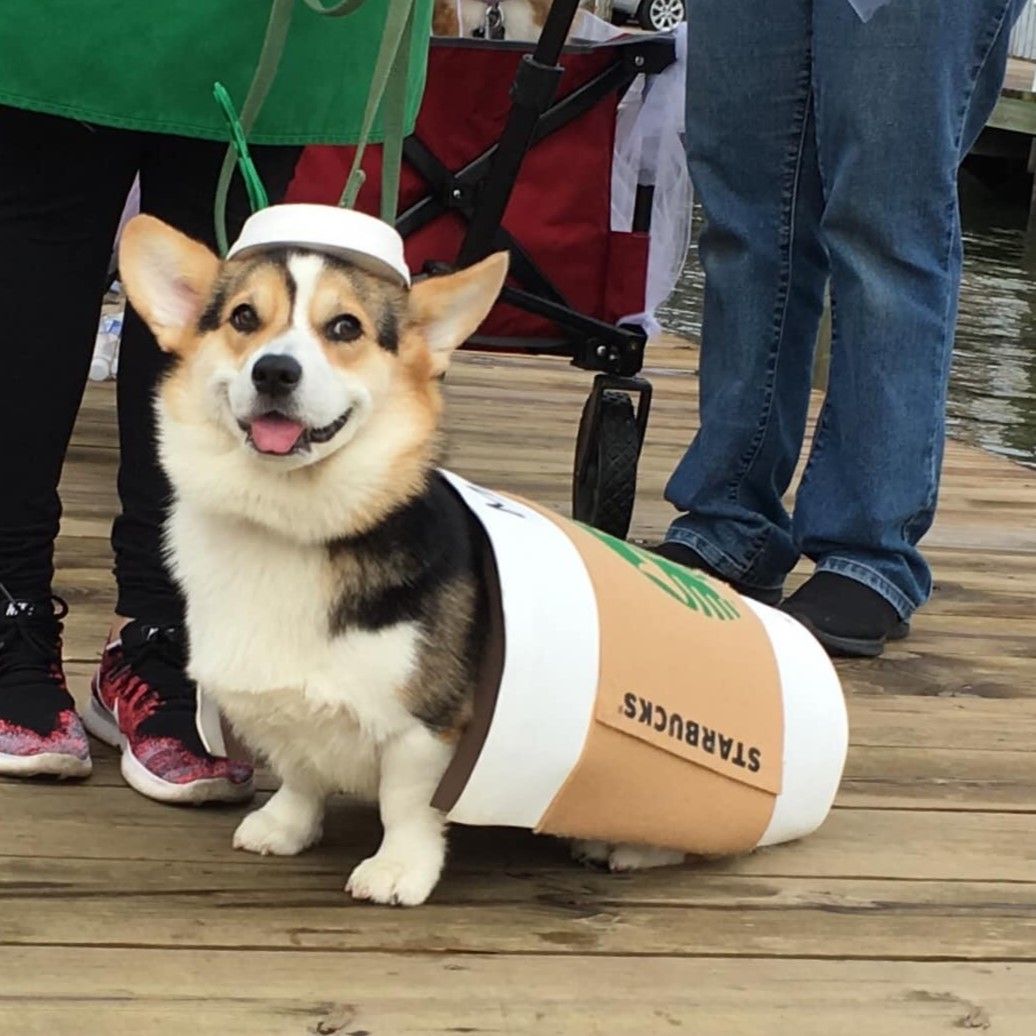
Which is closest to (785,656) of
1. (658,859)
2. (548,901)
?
(658,859)

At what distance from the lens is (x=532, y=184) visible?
10.1 feet

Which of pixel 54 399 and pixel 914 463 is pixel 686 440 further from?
pixel 54 399

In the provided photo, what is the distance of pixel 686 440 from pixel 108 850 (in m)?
2.50

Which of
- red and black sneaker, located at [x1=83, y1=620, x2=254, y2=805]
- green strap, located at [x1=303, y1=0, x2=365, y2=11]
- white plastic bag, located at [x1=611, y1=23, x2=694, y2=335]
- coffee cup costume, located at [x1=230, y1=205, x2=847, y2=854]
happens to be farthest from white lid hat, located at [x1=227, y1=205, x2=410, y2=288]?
white plastic bag, located at [x1=611, y1=23, x2=694, y2=335]

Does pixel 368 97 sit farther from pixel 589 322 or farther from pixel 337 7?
pixel 589 322

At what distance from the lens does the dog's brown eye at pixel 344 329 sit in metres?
1.67

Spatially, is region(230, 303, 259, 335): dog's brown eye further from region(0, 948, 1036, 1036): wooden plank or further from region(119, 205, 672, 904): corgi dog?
region(0, 948, 1036, 1036): wooden plank

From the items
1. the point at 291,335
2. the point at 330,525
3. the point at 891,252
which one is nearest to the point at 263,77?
the point at 291,335

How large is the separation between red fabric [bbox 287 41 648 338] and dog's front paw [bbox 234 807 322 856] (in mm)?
1402

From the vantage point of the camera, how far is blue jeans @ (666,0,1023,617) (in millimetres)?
2520

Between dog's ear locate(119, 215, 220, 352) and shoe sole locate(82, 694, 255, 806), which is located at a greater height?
dog's ear locate(119, 215, 220, 352)

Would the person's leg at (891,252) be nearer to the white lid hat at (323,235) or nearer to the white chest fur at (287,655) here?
the white lid hat at (323,235)

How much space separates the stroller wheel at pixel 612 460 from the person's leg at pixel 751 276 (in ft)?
0.29

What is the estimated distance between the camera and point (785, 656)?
6.33 feet
